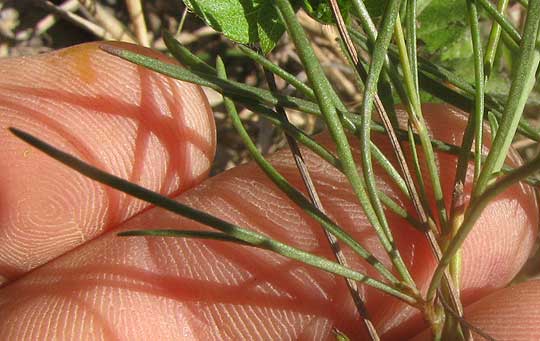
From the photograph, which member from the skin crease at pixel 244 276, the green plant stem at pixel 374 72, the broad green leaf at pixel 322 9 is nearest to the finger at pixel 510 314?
the skin crease at pixel 244 276

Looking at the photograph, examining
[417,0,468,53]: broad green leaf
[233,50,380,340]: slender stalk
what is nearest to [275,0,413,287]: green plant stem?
[233,50,380,340]: slender stalk

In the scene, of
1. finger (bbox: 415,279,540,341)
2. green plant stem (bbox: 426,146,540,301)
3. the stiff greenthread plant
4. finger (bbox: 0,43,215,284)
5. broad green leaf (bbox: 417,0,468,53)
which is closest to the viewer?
green plant stem (bbox: 426,146,540,301)

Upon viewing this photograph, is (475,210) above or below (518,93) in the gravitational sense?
below

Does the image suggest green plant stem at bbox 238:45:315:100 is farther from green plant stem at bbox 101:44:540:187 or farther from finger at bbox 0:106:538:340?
finger at bbox 0:106:538:340

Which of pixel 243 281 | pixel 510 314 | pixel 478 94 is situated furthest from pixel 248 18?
pixel 510 314

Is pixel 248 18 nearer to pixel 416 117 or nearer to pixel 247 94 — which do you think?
pixel 247 94

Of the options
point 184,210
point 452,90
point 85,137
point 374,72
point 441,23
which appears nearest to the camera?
point 184,210
